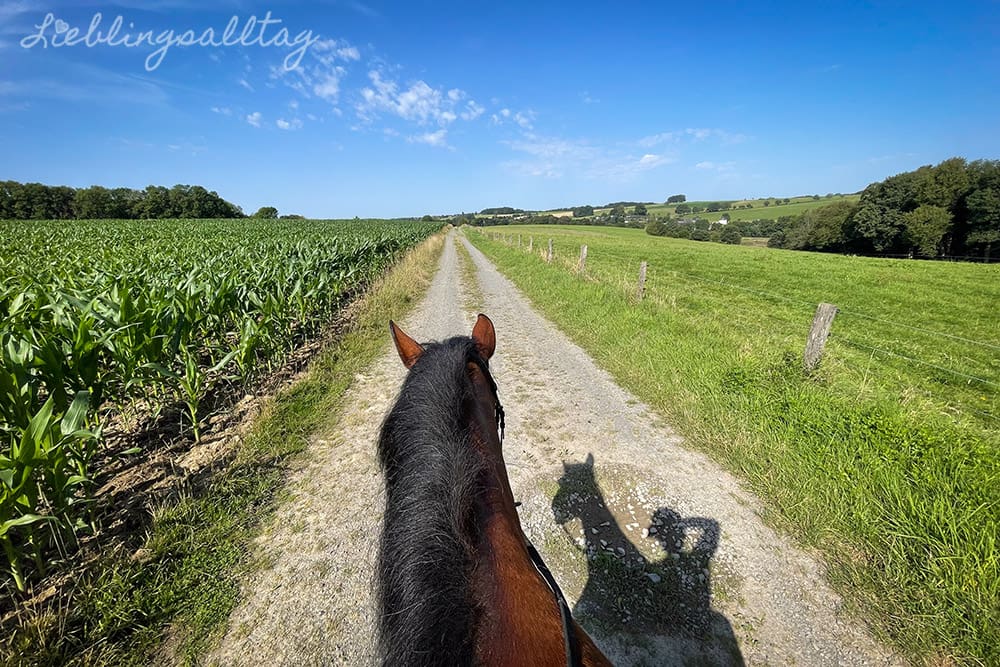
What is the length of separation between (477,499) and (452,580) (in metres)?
0.24

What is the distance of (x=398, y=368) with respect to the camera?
6.51 m

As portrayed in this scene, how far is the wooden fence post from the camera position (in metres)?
5.12

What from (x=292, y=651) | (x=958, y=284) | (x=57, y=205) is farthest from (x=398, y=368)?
(x=57, y=205)

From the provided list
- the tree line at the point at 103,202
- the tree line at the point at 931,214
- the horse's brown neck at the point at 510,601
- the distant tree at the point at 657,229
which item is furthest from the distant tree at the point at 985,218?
the tree line at the point at 103,202

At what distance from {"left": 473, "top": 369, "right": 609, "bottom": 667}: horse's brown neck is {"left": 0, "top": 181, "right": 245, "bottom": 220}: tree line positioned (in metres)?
81.6

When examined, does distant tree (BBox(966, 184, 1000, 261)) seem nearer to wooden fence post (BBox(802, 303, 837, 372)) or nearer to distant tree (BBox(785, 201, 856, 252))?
distant tree (BBox(785, 201, 856, 252))

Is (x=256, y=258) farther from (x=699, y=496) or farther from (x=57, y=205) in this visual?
(x=57, y=205)

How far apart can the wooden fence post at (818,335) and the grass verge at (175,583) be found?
21.9ft

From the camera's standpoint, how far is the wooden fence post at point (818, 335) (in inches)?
202

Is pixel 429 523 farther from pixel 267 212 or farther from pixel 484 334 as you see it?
pixel 267 212

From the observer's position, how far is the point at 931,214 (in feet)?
120

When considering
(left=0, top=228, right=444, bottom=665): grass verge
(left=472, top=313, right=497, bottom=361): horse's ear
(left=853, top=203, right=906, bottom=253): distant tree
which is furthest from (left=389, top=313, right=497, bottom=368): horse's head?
(left=853, top=203, right=906, bottom=253): distant tree

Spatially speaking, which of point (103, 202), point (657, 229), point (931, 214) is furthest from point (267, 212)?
point (931, 214)

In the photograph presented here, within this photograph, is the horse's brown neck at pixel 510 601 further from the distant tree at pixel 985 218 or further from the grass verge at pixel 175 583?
the distant tree at pixel 985 218
